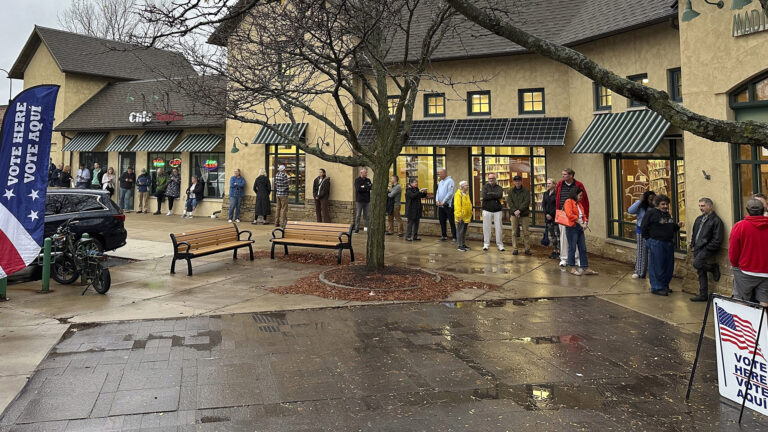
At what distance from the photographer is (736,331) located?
4.90 meters

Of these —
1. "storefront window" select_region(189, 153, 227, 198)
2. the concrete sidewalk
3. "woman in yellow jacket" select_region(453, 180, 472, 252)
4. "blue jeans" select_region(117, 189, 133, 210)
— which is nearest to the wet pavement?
the concrete sidewalk

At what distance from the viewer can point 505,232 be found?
1558 cm

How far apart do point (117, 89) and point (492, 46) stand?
19.1 metres

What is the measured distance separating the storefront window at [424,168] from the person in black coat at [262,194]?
178 inches

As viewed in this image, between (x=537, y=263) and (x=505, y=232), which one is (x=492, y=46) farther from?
(x=537, y=263)

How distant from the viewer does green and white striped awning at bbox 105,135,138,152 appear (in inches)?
920

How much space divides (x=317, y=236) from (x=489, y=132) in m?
6.03

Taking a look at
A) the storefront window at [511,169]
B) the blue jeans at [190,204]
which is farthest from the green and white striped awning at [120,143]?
the storefront window at [511,169]

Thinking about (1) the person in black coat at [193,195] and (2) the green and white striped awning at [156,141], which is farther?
(2) the green and white striped awning at [156,141]

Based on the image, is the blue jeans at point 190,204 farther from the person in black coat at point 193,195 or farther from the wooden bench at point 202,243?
the wooden bench at point 202,243

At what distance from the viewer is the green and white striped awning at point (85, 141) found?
24.4 meters

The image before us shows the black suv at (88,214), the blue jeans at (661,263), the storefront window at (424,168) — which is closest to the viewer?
the blue jeans at (661,263)

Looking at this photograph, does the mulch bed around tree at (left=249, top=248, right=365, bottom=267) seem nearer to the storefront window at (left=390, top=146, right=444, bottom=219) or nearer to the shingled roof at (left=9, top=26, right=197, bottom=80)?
the storefront window at (left=390, top=146, right=444, bottom=219)

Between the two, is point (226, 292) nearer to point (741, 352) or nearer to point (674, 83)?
point (741, 352)
